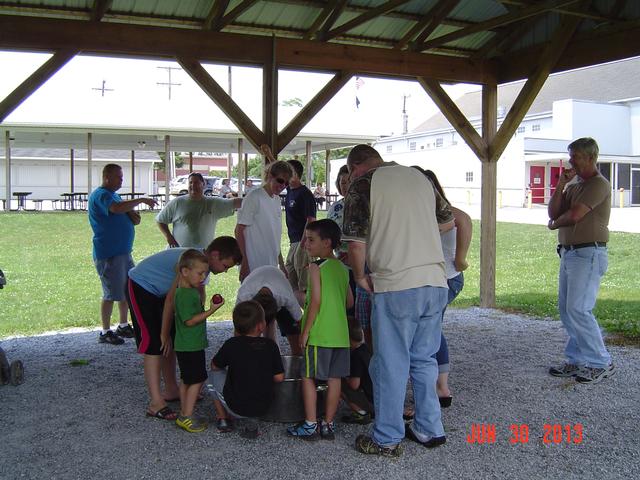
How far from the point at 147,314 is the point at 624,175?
35.5 metres

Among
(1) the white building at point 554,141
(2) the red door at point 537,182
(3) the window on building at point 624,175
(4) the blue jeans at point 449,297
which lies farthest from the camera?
(3) the window on building at point 624,175

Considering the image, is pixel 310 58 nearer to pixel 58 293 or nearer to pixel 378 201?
pixel 378 201

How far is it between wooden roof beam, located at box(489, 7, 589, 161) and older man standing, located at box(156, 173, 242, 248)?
3438mm

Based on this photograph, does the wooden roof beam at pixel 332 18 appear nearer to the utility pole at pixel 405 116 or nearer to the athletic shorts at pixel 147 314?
the athletic shorts at pixel 147 314

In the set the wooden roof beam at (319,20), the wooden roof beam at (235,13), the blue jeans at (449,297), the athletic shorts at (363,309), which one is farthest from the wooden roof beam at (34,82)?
the blue jeans at (449,297)

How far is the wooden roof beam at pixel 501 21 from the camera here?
18.8 ft

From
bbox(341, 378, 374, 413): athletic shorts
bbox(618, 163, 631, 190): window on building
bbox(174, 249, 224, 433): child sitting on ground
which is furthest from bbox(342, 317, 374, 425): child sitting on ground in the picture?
bbox(618, 163, 631, 190): window on building

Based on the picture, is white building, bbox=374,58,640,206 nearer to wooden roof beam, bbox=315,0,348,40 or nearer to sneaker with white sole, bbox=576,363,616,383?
wooden roof beam, bbox=315,0,348,40

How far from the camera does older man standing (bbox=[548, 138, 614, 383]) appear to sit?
4727 millimetres

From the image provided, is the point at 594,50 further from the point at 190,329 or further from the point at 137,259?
the point at 137,259

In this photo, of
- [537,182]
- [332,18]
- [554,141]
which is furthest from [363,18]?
[554,141]

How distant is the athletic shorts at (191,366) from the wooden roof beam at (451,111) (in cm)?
468

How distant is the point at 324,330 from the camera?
11.9 feet

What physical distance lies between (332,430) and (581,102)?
129 ft
